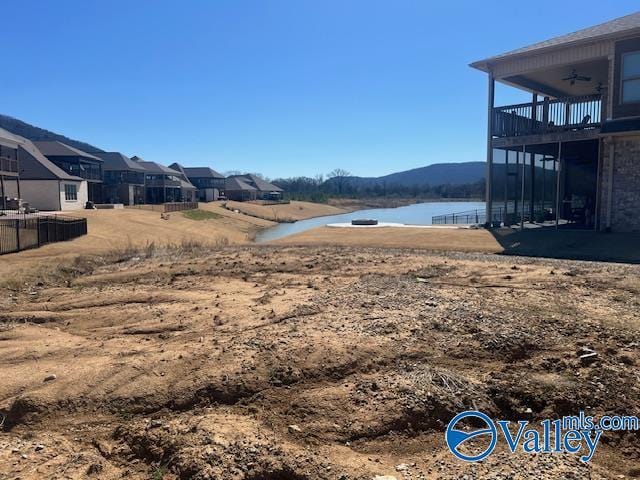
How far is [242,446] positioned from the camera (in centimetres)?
433

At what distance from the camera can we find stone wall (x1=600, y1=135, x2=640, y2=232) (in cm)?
1900

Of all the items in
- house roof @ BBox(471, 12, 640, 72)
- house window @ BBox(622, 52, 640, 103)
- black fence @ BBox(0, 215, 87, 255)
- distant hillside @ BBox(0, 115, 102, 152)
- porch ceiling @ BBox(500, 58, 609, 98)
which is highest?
distant hillside @ BBox(0, 115, 102, 152)

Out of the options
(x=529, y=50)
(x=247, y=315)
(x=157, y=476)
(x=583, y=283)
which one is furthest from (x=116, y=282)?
(x=529, y=50)

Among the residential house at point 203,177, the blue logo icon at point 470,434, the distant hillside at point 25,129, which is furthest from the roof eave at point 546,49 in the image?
the distant hillside at point 25,129

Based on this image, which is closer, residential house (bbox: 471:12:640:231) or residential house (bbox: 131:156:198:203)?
residential house (bbox: 471:12:640:231)

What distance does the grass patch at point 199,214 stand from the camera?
5169 centimetres

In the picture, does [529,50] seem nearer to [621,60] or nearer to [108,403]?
[621,60]

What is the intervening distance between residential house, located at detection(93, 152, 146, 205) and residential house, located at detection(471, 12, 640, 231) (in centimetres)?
4469

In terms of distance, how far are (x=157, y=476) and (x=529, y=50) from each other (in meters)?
Result: 23.0

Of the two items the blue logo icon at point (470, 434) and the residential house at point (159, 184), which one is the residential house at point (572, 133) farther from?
the residential house at point (159, 184)

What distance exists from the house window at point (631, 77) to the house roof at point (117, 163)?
52045mm

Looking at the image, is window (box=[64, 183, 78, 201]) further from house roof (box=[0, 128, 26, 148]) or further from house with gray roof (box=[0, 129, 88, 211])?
house roof (box=[0, 128, 26, 148])

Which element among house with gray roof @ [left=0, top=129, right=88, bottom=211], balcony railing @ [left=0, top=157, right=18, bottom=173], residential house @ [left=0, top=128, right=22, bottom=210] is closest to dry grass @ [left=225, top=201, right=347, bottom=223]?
house with gray roof @ [left=0, top=129, right=88, bottom=211]

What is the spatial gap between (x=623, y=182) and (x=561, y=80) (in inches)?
310
